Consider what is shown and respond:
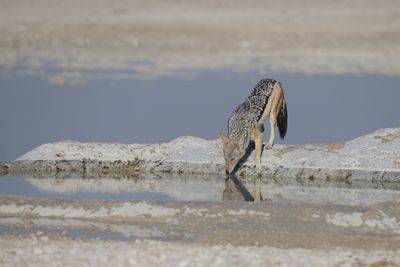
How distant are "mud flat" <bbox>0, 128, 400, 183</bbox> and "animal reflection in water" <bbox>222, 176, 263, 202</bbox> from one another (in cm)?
47

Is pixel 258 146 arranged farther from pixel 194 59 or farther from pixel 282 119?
pixel 194 59

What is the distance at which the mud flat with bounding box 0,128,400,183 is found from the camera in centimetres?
1526

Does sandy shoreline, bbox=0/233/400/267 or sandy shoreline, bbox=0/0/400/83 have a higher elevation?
sandy shoreline, bbox=0/0/400/83

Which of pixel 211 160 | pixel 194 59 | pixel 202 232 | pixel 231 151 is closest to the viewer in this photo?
pixel 202 232

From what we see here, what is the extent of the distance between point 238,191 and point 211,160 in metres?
1.43

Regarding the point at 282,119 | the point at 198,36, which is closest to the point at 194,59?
the point at 198,36

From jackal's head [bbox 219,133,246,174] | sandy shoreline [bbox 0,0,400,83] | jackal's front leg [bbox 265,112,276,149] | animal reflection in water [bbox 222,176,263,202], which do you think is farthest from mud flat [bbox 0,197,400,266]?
sandy shoreline [bbox 0,0,400,83]

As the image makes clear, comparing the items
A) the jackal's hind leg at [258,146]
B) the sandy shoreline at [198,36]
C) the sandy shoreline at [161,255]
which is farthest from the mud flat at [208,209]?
the sandy shoreline at [198,36]

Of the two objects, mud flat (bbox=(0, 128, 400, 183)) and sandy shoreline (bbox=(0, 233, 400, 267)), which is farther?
mud flat (bbox=(0, 128, 400, 183))

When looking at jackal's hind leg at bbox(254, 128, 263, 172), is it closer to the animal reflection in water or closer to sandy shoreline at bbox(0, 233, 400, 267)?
the animal reflection in water

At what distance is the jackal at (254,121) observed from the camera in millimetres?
15312

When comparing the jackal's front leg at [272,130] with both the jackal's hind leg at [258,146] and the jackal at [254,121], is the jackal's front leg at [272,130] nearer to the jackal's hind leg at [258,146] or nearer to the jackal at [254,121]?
the jackal at [254,121]

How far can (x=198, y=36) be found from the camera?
3741 centimetres

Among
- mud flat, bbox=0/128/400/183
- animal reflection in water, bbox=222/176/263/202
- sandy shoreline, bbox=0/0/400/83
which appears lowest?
animal reflection in water, bbox=222/176/263/202
